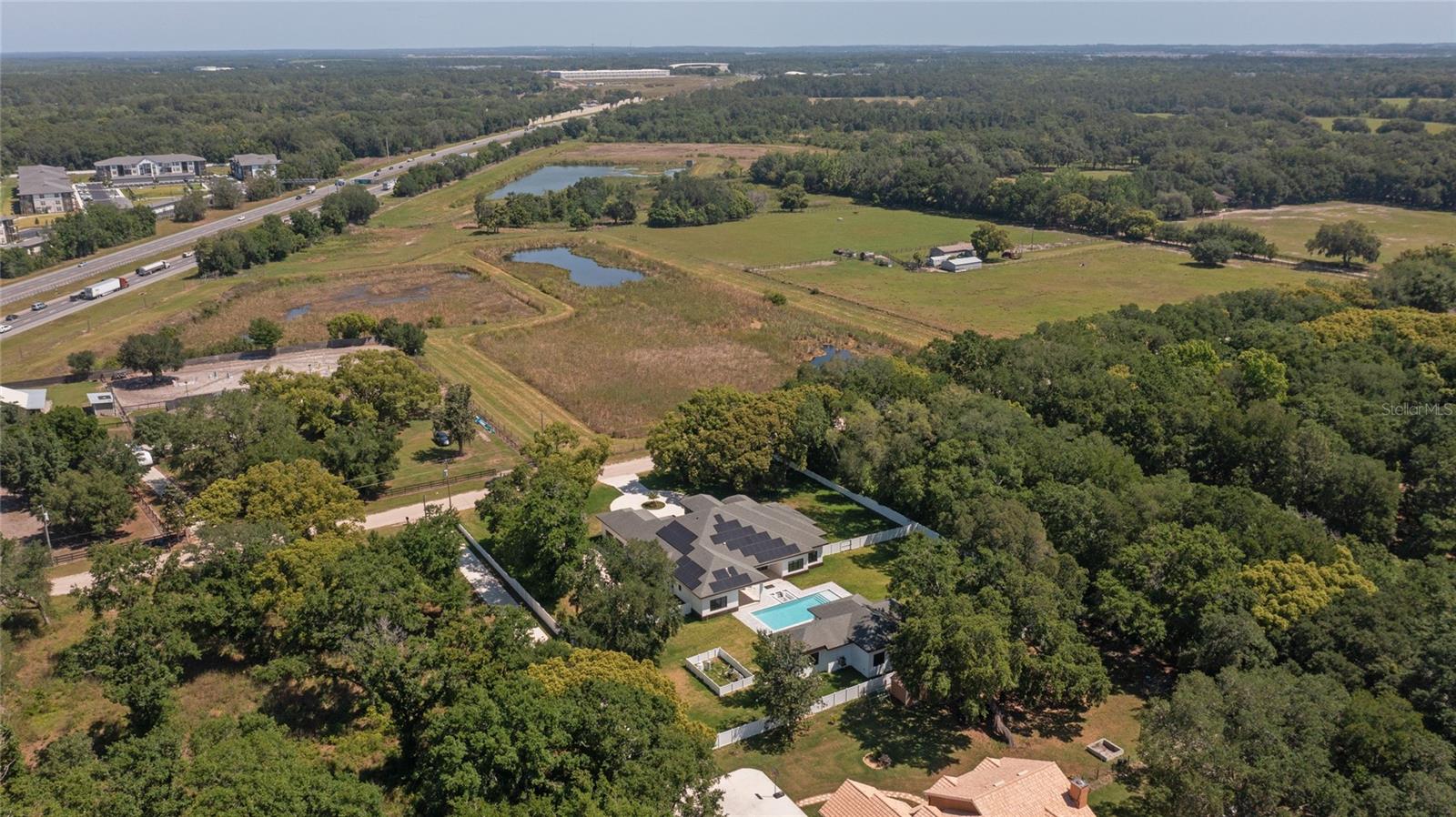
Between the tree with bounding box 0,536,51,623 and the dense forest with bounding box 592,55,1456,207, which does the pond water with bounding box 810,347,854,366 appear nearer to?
the tree with bounding box 0,536,51,623

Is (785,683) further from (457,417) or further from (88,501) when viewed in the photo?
(88,501)

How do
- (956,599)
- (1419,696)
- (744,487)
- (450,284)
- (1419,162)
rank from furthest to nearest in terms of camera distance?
(1419,162), (450,284), (744,487), (956,599), (1419,696)

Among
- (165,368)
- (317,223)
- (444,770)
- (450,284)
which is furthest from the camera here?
(317,223)

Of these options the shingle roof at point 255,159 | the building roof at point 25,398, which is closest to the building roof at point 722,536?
the building roof at point 25,398

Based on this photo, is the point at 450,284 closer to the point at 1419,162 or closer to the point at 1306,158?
the point at 1306,158

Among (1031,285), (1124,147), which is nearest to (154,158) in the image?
(1031,285)

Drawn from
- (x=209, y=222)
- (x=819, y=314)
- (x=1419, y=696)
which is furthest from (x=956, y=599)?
(x=209, y=222)

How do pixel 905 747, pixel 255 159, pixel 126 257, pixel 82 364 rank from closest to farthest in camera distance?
1. pixel 905 747
2. pixel 82 364
3. pixel 126 257
4. pixel 255 159
